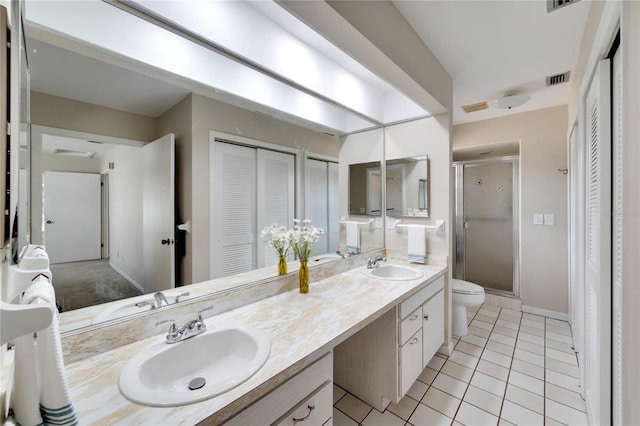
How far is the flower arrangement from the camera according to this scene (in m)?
1.67

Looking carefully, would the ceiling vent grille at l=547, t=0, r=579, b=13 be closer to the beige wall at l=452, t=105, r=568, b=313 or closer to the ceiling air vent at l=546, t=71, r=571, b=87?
the ceiling air vent at l=546, t=71, r=571, b=87

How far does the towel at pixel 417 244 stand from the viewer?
7.76 feet

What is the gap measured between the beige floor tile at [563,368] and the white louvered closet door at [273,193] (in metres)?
2.29

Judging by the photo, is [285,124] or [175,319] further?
[285,124]

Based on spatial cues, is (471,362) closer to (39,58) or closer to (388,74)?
(388,74)

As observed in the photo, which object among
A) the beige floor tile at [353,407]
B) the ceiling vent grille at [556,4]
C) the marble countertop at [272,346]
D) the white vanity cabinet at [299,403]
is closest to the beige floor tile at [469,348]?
the marble countertop at [272,346]

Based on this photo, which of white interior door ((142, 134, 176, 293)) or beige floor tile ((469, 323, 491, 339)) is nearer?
white interior door ((142, 134, 176, 293))

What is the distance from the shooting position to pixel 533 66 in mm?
2162

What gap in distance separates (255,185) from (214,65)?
2.14ft

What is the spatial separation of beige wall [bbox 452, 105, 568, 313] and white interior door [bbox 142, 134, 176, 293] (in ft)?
11.6

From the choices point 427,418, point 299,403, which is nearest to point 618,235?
point 299,403

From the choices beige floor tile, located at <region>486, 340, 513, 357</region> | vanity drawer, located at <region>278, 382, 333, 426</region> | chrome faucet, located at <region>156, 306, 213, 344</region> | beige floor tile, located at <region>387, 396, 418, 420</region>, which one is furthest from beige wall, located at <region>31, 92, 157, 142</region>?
beige floor tile, located at <region>486, 340, 513, 357</region>

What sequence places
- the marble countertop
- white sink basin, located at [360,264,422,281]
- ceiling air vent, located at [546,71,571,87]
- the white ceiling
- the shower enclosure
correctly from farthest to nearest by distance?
1. the shower enclosure
2. ceiling air vent, located at [546,71,571,87]
3. white sink basin, located at [360,264,422,281]
4. the white ceiling
5. the marble countertop

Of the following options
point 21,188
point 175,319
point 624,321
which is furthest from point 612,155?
point 21,188
